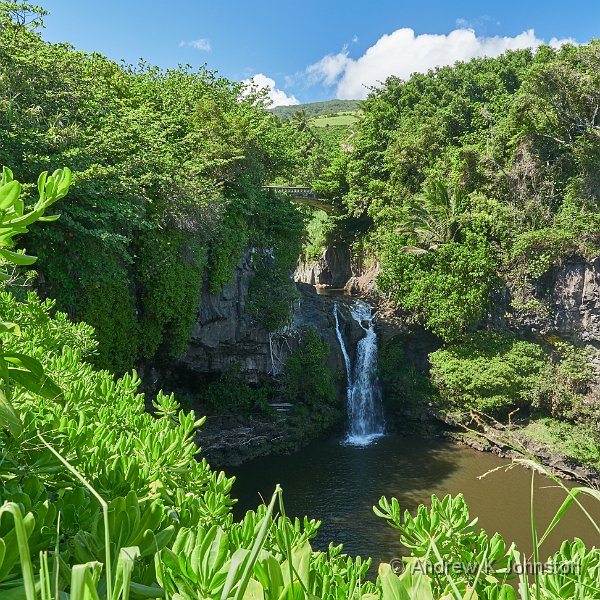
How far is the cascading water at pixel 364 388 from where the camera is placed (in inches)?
582

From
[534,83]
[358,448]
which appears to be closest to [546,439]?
[358,448]

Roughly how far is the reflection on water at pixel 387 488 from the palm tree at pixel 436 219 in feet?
19.8

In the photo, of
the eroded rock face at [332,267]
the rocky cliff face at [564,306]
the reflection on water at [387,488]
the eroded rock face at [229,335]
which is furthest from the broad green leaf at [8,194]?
the eroded rock face at [332,267]

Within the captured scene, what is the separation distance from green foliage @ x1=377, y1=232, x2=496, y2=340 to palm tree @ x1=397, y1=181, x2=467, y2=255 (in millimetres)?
409

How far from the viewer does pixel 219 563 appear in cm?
109

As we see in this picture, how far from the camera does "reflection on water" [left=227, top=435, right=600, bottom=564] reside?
9.51m

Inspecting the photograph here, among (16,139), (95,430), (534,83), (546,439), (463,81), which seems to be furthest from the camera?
(463,81)

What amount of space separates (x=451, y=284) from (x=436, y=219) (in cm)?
231

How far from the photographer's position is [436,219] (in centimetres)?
1546

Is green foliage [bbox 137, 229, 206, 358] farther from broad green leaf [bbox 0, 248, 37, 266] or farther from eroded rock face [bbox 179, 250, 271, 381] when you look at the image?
broad green leaf [bbox 0, 248, 37, 266]

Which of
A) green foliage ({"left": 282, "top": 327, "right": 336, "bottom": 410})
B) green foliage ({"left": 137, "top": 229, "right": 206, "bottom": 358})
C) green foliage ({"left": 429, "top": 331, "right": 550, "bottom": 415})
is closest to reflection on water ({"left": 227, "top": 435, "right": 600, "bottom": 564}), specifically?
green foliage ({"left": 282, "top": 327, "right": 336, "bottom": 410})

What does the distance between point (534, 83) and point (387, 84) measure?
851 centimetres

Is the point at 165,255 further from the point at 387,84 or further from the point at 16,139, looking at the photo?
the point at 387,84

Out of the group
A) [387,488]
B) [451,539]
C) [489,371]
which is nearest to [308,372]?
[387,488]
